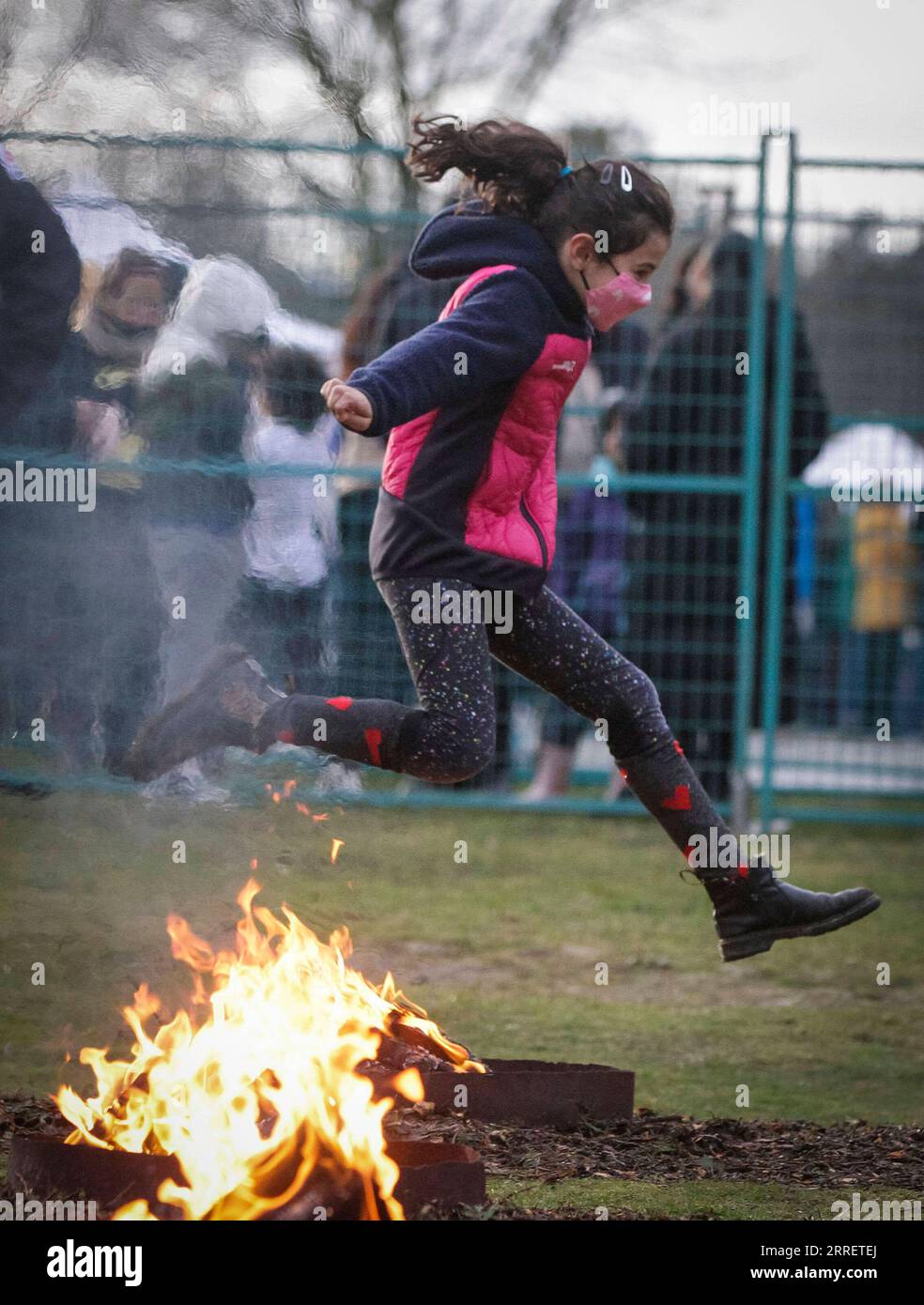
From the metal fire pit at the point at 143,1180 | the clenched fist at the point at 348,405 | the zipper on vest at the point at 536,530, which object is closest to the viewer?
the metal fire pit at the point at 143,1180

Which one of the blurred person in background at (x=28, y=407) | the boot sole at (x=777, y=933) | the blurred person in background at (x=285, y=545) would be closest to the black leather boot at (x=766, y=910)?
the boot sole at (x=777, y=933)

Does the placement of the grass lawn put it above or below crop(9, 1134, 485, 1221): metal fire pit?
above

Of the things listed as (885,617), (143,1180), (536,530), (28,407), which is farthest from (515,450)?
(885,617)

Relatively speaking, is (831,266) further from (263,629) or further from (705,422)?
(263,629)

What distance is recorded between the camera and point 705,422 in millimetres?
8227

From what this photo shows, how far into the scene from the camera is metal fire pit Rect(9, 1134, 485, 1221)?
9.94 feet

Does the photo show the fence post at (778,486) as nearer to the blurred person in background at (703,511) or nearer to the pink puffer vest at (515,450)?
the blurred person in background at (703,511)

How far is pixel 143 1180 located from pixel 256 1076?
319 mm

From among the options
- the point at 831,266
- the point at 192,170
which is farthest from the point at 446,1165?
the point at 831,266

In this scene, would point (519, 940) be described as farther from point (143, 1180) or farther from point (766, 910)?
point (143, 1180)

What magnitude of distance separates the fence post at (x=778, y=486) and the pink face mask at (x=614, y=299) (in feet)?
14.1

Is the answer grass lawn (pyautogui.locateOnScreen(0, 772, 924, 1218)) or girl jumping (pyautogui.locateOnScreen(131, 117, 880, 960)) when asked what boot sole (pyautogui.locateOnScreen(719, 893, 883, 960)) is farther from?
grass lawn (pyautogui.locateOnScreen(0, 772, 924, 1218))

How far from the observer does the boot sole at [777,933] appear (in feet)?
13.5

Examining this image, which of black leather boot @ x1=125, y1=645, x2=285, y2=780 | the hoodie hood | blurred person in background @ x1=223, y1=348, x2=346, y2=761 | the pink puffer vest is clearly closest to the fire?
black leather boot @ x1=125, y1=645, x2=285, y2=780
